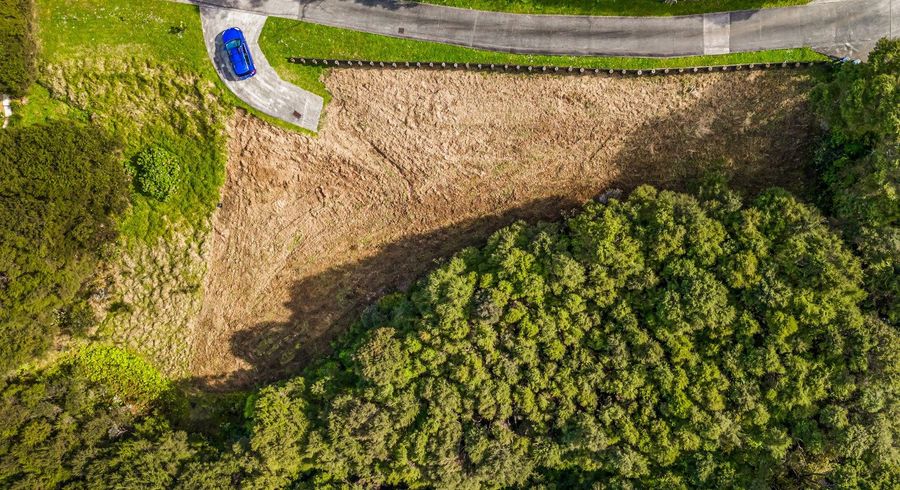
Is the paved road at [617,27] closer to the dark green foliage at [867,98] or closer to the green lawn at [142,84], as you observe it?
the dark green foliage at [867,98]

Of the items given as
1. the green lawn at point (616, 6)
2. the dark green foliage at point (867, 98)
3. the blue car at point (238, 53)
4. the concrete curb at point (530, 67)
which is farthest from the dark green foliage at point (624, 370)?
the blue car at point (238, 53)

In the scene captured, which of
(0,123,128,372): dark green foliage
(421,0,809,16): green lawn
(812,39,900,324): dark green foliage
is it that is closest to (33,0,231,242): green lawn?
(0,123,128,372): dark green foliage

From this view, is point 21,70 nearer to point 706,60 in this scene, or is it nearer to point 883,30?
point 706,60

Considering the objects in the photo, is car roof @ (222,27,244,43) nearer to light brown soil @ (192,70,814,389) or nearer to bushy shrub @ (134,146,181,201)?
light brown soil @ (192,70,814,389)

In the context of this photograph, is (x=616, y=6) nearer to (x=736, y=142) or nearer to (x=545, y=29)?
(x=545, y=29)

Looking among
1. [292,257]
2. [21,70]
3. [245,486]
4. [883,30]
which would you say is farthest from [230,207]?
[883,30]

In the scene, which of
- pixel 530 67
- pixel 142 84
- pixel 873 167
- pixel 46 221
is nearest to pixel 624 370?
pixel 873 167
